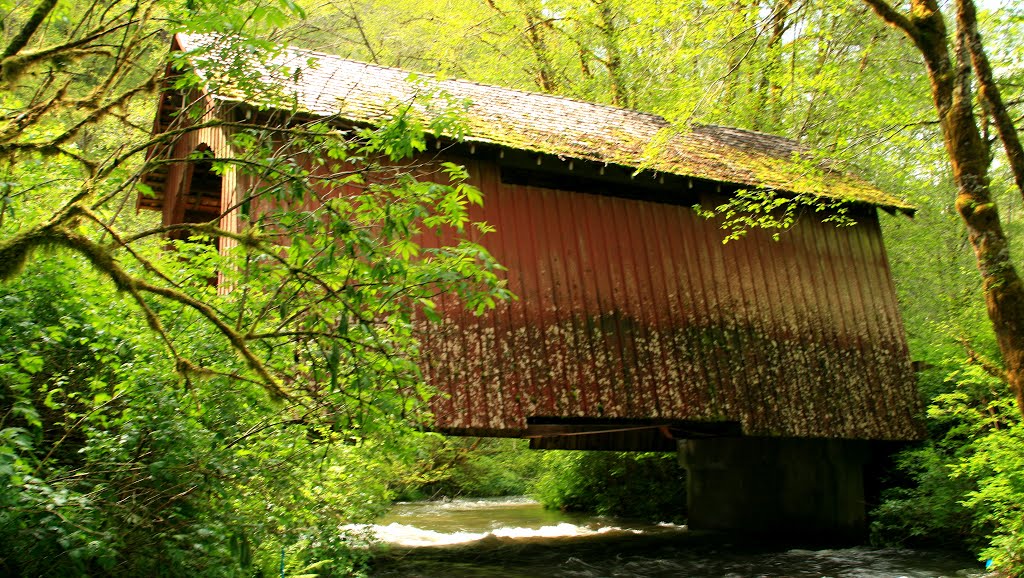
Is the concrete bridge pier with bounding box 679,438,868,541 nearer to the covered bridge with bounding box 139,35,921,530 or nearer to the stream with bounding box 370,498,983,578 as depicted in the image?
the covered bridge with bounding box 139,35,921,530

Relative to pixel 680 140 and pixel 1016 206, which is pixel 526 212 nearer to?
pixel 680 140

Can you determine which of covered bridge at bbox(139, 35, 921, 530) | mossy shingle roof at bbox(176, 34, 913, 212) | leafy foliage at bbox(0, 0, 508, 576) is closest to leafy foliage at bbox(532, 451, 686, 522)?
covered bridge at bbox(139, 35, 921, 530)

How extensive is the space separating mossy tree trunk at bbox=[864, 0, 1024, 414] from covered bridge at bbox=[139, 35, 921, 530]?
5.78ft

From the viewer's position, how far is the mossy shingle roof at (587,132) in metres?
8.26

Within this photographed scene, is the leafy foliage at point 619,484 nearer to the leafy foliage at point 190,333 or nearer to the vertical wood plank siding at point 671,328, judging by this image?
the vertical wood plank siding at point 671,328

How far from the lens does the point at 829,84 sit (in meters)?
10.7

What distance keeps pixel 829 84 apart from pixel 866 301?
3116mm

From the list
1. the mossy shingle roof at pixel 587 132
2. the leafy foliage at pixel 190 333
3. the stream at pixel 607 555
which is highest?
the mossy shingle roof at pixel 587 132

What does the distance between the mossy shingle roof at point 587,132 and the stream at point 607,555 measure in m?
4.37

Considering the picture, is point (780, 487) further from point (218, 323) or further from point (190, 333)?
point (218, 323)

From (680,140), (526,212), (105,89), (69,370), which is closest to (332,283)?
(69,370)

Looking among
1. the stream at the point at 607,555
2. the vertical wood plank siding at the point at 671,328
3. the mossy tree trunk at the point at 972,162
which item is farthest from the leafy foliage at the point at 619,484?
the mossy tree trunk at the point at 972,162

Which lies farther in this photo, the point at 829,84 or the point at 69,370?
the point at 829,84

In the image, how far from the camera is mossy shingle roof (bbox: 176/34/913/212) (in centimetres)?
826
